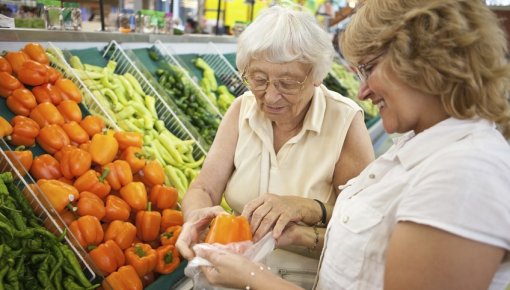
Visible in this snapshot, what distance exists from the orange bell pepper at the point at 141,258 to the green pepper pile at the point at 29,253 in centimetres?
25

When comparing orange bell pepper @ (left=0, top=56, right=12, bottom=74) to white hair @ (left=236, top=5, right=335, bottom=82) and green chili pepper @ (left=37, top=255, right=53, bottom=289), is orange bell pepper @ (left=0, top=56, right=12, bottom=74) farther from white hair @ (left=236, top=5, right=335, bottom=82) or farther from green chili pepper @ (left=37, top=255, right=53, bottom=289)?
white hair @ (left=236, top=5, right=335, bottom=82)

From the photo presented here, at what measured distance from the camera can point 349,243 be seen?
117 cm

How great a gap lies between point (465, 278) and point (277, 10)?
1.29m

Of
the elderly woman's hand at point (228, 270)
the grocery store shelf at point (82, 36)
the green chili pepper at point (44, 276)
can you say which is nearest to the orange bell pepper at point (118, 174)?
the green chili pepper at point (44, 276)

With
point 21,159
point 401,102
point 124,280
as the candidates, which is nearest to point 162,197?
point 124,280

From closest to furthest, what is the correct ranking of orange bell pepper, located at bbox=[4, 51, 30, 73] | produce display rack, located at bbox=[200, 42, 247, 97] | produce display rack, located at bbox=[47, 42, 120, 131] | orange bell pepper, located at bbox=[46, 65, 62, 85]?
orange bell pepper, located at bbox=[4, 51, 30, 73]
orange bell pepper, located at bbox=[46, 65, 62, 85]
produce display rack, located at bbox=[47, 42, 120, 131]
produce display rack, located at bbox=[200, 42, 247, 97]

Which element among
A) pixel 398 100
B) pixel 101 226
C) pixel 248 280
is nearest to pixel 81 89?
pixel 101 226

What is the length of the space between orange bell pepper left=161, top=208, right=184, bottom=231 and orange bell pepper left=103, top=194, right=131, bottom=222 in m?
0.20

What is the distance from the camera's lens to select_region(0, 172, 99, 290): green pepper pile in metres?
1.55

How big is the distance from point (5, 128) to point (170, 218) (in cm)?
91

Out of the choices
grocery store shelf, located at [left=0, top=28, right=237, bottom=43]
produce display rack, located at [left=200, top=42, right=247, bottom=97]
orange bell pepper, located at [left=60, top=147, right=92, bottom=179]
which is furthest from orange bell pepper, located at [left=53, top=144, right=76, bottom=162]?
produce display rack, located at [left=200, top=42, right=247, bottom=97]

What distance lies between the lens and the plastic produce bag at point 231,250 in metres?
1.28

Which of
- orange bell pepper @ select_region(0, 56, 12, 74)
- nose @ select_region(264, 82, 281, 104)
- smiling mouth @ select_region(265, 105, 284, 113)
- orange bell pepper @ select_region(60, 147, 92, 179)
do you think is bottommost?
orange bell pepper @ select_region(60, 147, 92, 179)

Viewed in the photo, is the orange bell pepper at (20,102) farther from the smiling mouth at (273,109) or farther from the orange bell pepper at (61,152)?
the smiling mouth at (273,109)
